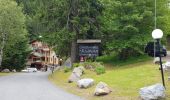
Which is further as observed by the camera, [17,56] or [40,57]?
[40,57]

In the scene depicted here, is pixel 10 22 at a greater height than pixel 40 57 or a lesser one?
greater

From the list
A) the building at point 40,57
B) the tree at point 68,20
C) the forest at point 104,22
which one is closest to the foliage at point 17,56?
the forest at point 104,22

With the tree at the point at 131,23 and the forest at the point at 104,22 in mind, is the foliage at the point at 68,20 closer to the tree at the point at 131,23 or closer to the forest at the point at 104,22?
the forest at the point at 104,22

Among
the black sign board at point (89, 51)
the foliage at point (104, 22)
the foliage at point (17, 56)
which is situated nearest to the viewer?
the black sign board at point (89, 51)

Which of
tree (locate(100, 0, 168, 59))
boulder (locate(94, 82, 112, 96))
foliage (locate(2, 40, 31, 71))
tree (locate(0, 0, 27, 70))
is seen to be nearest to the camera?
boulder (locate(94, 82, 112, 96))

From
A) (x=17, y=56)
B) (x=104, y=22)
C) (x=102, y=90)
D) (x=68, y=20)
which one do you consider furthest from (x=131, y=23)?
(x=17, y=56)

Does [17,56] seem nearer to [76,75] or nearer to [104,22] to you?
[104,22]

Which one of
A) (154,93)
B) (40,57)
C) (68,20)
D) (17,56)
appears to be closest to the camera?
(154,93)

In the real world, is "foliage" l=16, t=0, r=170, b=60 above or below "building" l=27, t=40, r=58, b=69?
above

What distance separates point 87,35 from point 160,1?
27.2ft

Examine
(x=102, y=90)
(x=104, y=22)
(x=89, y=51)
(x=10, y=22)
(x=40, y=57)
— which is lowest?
(x=40, y=57)

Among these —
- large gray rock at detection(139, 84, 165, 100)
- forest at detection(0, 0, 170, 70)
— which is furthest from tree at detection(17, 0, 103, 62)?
large gray rock at detection(139, 84, 165, 100)

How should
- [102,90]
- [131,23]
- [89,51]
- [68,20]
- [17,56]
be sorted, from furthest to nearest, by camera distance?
[17,56] → [68,20] → [131,23] → [89,51] → [102,90]

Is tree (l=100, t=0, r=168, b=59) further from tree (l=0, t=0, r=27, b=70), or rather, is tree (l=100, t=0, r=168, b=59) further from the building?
the building
